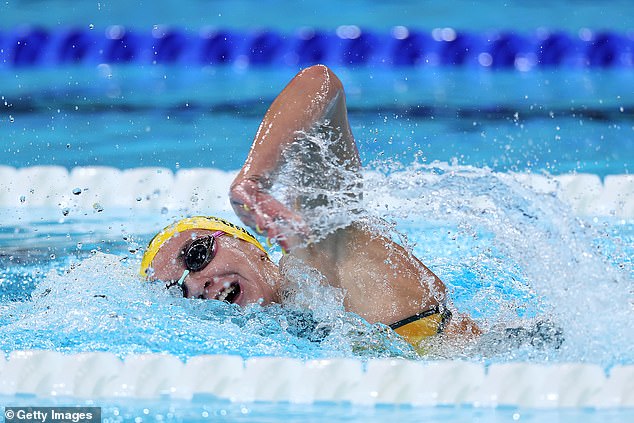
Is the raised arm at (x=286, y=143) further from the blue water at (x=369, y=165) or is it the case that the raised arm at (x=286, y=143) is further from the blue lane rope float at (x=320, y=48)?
the blue lane rope float at (x=320, y=48)

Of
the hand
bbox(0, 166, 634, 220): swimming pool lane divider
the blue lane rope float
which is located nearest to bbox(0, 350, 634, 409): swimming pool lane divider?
the hand

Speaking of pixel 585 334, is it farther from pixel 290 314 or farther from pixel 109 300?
pixel 109 300

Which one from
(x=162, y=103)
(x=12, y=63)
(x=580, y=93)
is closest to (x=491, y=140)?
(x=580, y=93)

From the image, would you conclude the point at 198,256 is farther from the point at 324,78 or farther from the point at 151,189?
the point at 151,189

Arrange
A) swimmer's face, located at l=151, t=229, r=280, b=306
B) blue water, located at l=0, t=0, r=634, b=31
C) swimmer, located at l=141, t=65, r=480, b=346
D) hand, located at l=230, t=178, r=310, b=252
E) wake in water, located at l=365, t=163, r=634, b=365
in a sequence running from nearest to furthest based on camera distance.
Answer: hand, located at l=230, t=178, r=310, b=252 → swimmer, located at l=141, t=65, r=480, b=346 → wake in water, located at l=365, t=163, r=634, b=365 → swimmer's face, located at l=151, t=229, r=280, b=306 → blue water, located at l=0, t=0, r=634, b=31

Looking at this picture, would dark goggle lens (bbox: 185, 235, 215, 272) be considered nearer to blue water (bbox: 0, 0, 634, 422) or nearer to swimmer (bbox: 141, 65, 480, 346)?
swimmer (bbox: 141, 65, 480, 346)

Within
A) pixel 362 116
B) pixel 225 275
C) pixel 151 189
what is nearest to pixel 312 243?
pixel 225 275

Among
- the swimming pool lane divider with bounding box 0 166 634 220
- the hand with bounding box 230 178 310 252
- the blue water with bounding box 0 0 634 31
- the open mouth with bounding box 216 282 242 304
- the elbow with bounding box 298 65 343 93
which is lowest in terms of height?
the swimming pool lane divider with bounding box 0 166 634 220

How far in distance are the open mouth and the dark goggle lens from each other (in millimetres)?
74

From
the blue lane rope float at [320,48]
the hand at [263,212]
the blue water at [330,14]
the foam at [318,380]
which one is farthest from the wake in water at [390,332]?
the blue water at [330,14]

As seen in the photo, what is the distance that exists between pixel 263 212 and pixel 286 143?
233 millimetres

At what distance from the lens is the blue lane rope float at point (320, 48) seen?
5.32 m

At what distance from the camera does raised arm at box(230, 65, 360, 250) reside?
5.56 feet

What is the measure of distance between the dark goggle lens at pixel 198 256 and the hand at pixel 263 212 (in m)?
0.44
